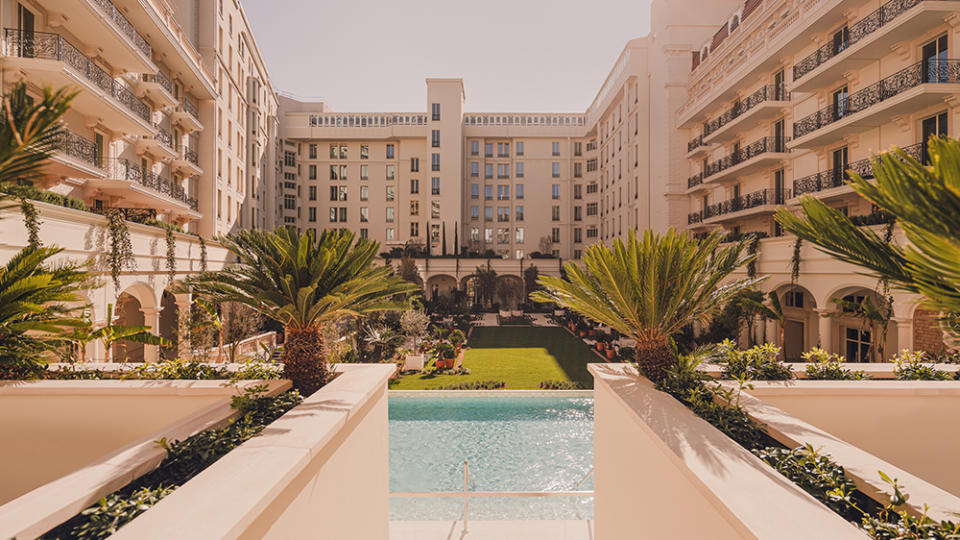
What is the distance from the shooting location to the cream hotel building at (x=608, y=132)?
46.9 feet

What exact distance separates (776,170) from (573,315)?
15615mm

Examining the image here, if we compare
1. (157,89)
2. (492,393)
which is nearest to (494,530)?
(492,393)

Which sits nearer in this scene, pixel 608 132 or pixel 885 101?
pixel 885 101

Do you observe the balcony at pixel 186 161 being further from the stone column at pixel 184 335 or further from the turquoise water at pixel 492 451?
the turquoise water at pixel 492 451

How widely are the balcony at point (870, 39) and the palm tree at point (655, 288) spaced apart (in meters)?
15.3

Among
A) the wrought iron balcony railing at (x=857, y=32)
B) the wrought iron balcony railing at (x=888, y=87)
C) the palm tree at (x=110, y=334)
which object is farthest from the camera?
the wrought iron balcony railing at (x=857, y=32)

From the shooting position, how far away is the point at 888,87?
15625 mm

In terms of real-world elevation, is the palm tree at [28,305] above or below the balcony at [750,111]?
below

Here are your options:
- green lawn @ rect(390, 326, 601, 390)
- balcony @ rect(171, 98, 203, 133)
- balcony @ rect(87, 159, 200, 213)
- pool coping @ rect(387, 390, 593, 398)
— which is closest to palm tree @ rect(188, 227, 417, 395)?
pool coping @ rect(387, 390, 593, 398)

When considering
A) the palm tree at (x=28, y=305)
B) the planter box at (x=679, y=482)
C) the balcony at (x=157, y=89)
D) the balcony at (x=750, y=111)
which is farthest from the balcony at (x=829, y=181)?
the balcony at (x=157, y=89)

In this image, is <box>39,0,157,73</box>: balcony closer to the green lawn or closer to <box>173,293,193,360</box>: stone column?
<box>173,293,193,360</box>: stone column

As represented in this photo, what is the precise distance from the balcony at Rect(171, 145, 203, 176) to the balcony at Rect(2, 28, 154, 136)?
11.4ft

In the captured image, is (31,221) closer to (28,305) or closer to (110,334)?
(110,334)

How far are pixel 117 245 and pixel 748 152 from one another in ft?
92.1
